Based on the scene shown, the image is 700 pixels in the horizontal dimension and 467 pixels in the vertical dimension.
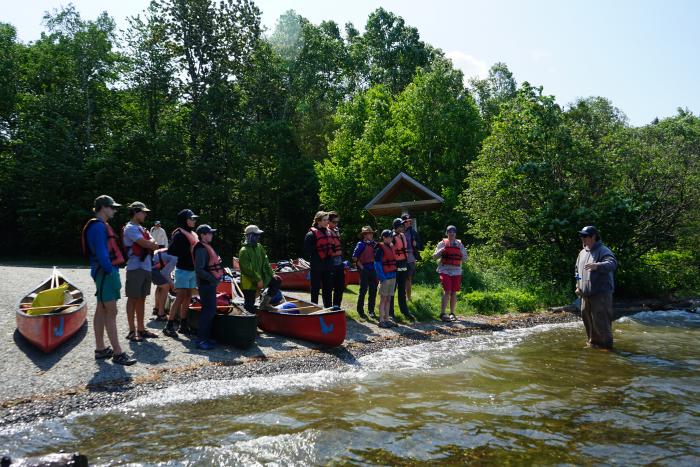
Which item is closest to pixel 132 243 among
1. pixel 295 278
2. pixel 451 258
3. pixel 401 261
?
pixel 401 261

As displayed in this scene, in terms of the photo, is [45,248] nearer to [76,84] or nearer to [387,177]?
[76,84]

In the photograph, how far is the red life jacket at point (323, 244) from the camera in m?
10.5

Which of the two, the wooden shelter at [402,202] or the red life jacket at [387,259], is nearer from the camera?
the red life jacket at [387,259]

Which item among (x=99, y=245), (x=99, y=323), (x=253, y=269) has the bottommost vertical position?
(x=99, y=323)

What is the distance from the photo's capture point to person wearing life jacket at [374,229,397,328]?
35.8ft

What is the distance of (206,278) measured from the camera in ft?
Answer: 27.7

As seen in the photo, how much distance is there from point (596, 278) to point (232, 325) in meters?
6.42

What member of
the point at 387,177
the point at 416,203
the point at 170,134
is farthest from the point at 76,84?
the point at 416,203

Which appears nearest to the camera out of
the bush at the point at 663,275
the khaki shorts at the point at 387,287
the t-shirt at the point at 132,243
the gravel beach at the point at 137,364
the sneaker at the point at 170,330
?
the gravel beach at the point at 137,364

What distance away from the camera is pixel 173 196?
26.5 meters

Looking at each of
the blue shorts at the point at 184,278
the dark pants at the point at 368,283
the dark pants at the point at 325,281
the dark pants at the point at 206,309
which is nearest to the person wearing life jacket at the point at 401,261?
the dark pants at the point at 368,283

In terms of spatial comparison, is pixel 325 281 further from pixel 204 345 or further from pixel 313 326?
pixel 204 345

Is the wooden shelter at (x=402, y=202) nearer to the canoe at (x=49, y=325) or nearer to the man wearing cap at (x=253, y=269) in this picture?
the man wearing cap at (x=253, y=269)

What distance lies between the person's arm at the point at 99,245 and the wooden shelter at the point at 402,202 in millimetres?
11864
